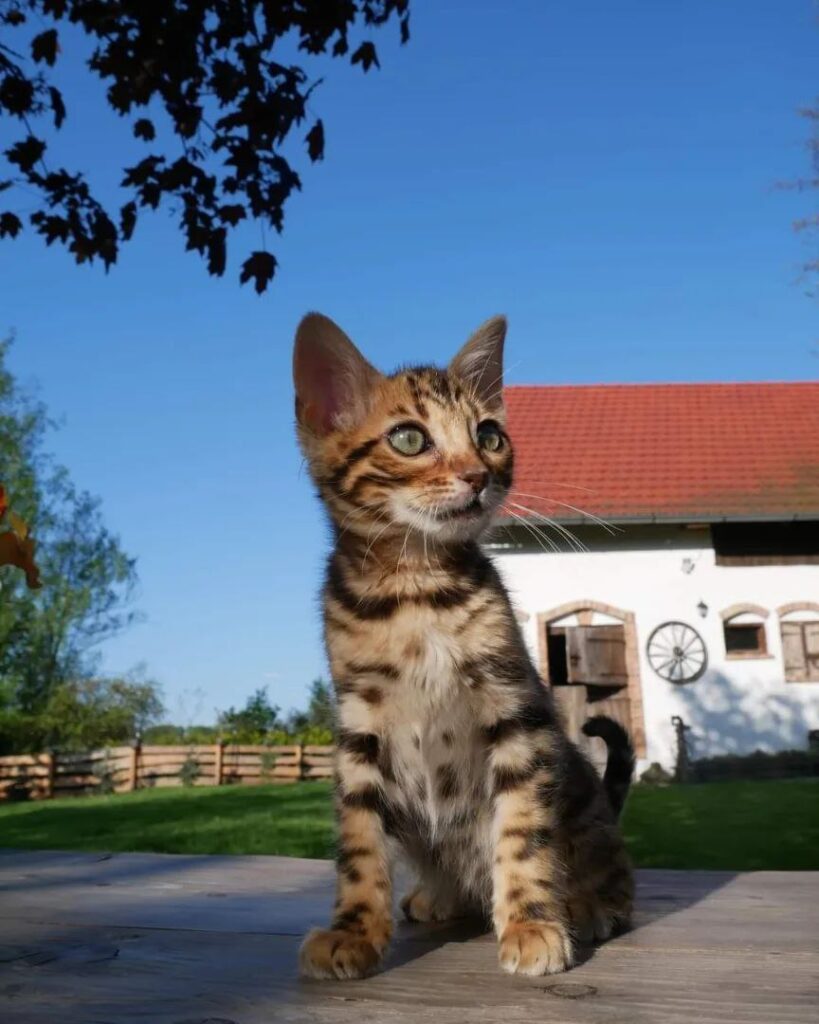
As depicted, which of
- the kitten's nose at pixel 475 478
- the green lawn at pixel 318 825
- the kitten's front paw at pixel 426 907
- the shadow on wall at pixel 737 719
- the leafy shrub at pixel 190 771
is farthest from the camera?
the leafy shrub at pixel 190 771

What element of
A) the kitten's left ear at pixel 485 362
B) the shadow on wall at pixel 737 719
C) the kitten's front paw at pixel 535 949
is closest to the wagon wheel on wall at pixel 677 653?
the shadow on wall at pixel 737 719

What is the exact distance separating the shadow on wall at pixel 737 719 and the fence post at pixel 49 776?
1455 centimetres

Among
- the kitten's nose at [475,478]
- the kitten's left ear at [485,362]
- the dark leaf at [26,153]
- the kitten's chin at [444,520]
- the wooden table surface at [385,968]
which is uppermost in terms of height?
the dark leaf at [26,153]

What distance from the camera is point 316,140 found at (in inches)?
230

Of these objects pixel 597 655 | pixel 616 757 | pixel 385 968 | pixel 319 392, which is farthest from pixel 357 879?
pixel 597 655

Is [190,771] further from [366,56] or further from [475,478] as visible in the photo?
[475,478]

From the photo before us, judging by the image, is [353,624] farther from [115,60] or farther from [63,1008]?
[115,60]

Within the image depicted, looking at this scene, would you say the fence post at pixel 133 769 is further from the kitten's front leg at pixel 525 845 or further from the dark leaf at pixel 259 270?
the kitten's front leg at pixel 525 845

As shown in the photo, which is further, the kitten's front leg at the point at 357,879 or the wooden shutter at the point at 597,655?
the wooden shutter at the point at 597,655

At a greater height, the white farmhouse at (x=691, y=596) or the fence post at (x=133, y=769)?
the white farmhouse at (x=691, y=596)

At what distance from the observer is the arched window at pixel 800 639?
675 inches

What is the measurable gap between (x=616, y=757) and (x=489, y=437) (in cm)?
118

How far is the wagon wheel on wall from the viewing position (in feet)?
55.7

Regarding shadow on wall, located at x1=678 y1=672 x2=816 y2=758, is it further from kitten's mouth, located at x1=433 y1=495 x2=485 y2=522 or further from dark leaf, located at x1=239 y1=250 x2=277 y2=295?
kitten's mouth, located at x1=433 y1=495 x2=485 y2=522
